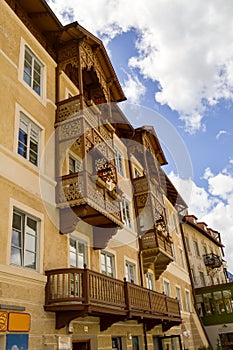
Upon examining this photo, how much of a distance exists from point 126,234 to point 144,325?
15.1 feet

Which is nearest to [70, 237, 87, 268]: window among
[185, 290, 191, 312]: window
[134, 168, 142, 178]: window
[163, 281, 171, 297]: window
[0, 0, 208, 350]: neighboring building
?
[0, 0, 208, 350]: neighboring building

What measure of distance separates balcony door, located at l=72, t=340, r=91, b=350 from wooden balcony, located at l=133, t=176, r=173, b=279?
7.55 metres

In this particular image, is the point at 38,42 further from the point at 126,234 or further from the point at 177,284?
the point at 177,284

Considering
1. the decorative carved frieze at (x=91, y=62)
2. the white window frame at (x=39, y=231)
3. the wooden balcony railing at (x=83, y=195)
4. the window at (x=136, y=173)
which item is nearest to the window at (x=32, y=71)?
the decorative carved frieze at (x=91, y=62)

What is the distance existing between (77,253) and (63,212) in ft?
6.23

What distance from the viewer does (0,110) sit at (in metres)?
10.6

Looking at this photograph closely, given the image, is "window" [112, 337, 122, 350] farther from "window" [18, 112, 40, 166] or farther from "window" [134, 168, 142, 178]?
"window" [134, 168, 142, 178]

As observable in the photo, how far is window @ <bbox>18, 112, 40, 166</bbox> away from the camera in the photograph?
11.5 m

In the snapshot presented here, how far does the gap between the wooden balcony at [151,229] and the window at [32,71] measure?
999 centimetres

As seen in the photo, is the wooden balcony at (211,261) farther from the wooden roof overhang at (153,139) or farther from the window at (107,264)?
the window at (107,264)

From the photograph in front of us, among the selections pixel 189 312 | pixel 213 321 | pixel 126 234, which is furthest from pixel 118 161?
pixel 213 321

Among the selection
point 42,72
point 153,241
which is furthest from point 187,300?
point 42,72

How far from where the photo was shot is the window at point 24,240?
32.2ft

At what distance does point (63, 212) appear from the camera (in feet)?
40.1
